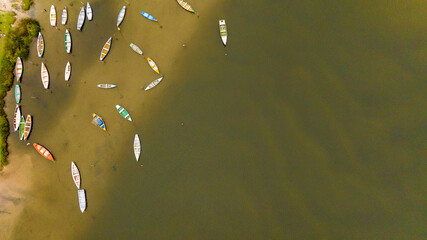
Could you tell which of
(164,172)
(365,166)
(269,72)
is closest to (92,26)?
(164,172)

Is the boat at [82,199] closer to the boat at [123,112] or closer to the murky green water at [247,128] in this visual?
the murky green water at [247,128]

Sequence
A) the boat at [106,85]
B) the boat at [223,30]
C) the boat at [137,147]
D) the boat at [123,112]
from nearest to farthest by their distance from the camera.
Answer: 1. the boat at [137,147]
2. the boat at [123,112]
3. the boat at [223,30]
4. the boat at [106,85]

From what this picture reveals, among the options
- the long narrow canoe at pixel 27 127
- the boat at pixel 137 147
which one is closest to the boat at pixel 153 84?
the boat at pixel 137 147

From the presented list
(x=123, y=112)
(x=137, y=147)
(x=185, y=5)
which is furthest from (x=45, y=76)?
(x=185, y=5)

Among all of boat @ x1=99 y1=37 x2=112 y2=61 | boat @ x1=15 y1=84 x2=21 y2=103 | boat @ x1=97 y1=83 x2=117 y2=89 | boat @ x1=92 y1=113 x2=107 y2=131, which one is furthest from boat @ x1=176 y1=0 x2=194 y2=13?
boat @ x1=15 y1=84 x2=21 y2=103

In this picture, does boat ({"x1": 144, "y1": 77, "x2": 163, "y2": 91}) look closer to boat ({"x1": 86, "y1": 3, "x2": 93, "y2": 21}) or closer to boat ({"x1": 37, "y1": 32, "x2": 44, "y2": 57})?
boat ({"x1": 86, "y1": 3, "x2": 93, "y2": 21})
